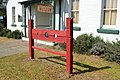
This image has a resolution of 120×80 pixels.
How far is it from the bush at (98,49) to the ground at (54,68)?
223mm

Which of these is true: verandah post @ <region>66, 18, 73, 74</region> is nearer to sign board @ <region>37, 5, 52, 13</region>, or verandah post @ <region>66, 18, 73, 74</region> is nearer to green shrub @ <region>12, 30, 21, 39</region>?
sign board @ <region>37, 5, 52, 13</region>

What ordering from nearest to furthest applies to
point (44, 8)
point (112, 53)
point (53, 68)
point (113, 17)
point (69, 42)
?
point (69, 42) → point (53, 68) → point (112, 53) → point (113, 17) → point (44, 8)

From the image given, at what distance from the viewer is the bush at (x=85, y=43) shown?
8625mm

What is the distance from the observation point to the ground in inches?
225

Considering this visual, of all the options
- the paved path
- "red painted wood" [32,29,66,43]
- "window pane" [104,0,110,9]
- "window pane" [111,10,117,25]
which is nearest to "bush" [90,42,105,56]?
"window pane" [111,10,117,25]

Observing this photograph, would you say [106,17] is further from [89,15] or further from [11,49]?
[11,49]

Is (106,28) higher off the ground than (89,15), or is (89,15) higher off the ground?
(89,15)

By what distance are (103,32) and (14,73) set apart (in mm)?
4631

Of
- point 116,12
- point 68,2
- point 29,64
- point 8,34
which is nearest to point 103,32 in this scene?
point 116,12

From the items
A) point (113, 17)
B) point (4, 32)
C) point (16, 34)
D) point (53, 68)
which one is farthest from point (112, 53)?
point (4, 32)

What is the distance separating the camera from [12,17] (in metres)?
17.2

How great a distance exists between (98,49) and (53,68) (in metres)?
2.44

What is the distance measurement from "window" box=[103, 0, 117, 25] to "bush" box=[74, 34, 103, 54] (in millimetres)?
921

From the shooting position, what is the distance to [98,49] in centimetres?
796
